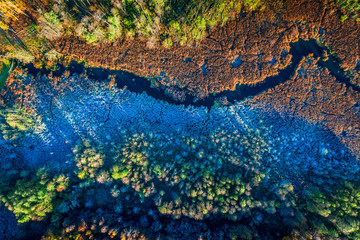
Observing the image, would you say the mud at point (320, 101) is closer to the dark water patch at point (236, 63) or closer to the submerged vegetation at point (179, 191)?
the submerged vegetation at point (179, 191)

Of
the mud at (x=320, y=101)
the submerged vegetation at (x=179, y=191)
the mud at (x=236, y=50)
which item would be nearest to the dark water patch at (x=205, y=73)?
the mud at (x=236, y=50)

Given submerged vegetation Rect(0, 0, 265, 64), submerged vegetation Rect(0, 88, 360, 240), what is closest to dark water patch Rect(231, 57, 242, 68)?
submerged vegetation Rect(0, 0, 265, 64)

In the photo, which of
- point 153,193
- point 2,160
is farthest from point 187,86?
point 2,160

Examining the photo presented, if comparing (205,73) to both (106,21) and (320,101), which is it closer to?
(106,21)

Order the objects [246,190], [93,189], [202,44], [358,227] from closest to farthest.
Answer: [358,227] < [246,190] < [93,189] < [202,44]

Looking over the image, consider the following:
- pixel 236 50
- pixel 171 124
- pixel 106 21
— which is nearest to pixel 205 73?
pixel 236 50

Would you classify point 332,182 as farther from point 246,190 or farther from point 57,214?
point 57,214

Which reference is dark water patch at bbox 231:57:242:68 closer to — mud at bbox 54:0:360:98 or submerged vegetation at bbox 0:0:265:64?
mud at bbox 54:0:360:98

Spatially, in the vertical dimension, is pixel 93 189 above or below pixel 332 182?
below
